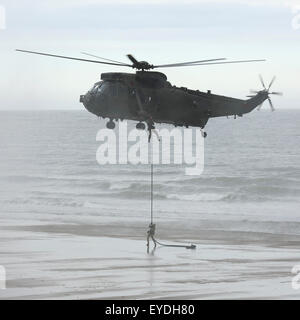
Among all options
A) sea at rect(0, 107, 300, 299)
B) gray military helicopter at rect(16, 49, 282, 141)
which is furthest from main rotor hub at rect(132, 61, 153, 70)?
sea at rect(0, 107, 300, 299)

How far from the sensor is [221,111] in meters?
39.5

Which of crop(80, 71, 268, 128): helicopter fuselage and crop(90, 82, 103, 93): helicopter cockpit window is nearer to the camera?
crop(80, 71, 268, 128): helicopter fuselage

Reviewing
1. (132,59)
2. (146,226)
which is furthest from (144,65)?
(146,226)

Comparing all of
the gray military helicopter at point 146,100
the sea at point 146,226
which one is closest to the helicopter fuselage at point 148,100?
the gray military helicopter at point 146,100

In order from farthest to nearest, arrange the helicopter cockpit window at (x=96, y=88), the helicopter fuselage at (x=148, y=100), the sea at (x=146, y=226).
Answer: the helicopter cockpit window at (x=96, y=88) → the helicopter fuselage at (x=148, y=100) → the sea at (x=146, y=226)

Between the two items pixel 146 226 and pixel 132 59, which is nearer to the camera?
pixel 132 59

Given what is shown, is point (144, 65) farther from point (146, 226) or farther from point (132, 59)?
point (146, 226)

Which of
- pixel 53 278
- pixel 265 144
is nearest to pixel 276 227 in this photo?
pixel 53 278

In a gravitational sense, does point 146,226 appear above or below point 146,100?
below

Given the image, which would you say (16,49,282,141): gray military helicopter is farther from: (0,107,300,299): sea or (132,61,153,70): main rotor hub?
(0,107,300,299): sea

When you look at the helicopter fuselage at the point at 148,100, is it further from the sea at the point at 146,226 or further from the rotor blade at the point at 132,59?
the sea at the point at 146,226

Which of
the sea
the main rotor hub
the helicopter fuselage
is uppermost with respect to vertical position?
the main rotor hub
